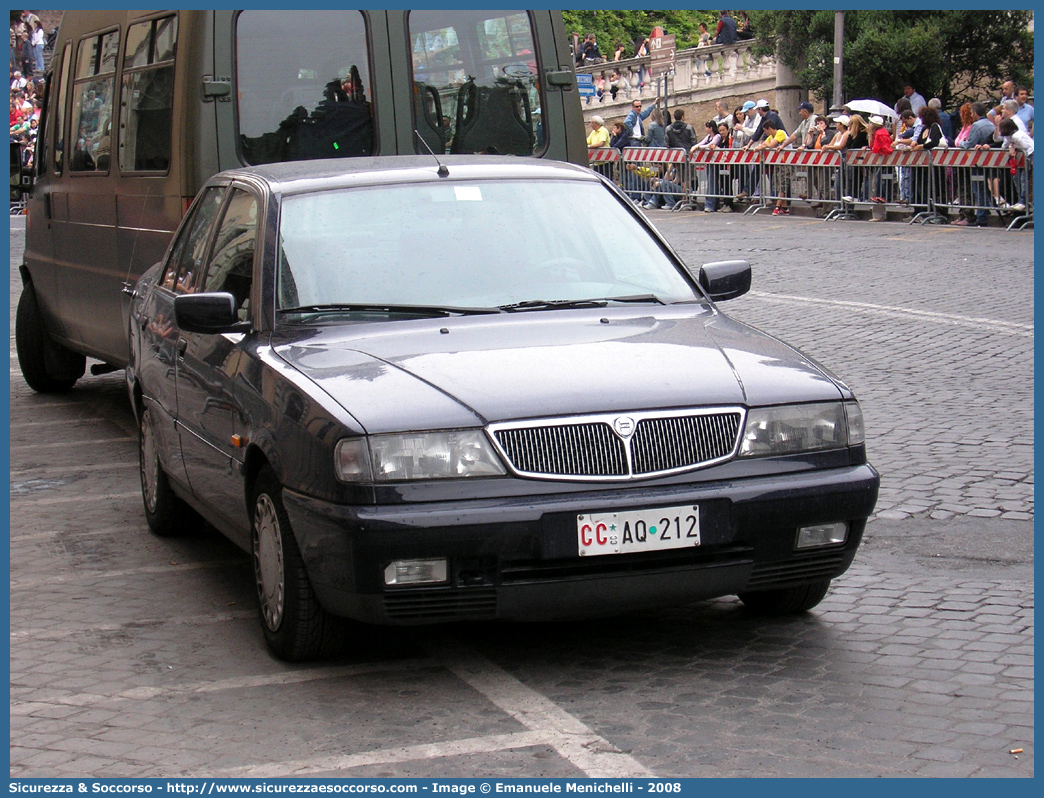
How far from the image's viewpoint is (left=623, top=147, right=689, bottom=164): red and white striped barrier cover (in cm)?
2973

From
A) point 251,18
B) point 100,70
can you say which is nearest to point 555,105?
point 251,18

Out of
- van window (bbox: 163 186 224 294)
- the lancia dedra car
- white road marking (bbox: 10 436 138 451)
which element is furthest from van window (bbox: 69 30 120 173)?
the lancia dedra car

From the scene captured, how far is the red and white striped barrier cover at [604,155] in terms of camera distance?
32156mm

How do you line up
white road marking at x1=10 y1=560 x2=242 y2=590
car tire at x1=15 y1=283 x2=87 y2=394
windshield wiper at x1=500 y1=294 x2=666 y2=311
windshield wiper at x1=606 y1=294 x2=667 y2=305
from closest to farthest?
windshield wiper at x1=500 y1=294 x2=666 y2=311 → windshield wiper at x1=606 y1=294 x2=667 y2=305 → white road marking at x1=10 y1=560 x2=242 y2=590 → car tire at x1=15 y1=283 x2=87 y2=394

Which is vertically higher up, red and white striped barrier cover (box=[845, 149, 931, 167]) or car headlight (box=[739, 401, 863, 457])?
red and white striped barrier cover (box=[845, 149, 931, 167])

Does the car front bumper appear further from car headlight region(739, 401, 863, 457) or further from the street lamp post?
the street lamp post

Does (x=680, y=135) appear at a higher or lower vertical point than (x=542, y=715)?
higher

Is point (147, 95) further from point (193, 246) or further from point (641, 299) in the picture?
point (641, 299)

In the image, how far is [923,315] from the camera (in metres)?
13.9

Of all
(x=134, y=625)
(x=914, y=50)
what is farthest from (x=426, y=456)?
(x=914, y=50)

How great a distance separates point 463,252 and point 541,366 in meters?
1.07

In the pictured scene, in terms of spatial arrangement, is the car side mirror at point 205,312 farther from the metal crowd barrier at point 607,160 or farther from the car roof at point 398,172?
the metal crowd barrier at point 607,160

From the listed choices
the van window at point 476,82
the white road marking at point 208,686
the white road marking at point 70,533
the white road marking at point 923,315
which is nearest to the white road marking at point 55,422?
the van window at point 476,82

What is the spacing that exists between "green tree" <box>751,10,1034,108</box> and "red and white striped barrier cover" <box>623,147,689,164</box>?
34.1 ft
